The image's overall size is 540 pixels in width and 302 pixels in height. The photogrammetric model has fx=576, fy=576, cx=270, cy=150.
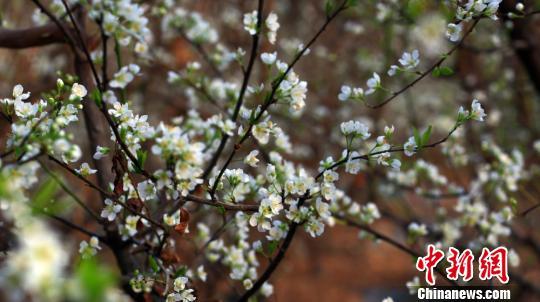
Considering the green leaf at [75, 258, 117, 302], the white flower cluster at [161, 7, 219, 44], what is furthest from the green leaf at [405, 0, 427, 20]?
the green leaf at [75, 258, 117, 302]

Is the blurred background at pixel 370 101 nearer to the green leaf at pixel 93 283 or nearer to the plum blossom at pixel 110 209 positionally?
the plum blossom at pixel 110 209

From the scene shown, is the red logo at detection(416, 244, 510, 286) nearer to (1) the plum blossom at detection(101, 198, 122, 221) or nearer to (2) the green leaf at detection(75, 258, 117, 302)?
(1) the plum blossom at detection(101, 198, 122, 221)

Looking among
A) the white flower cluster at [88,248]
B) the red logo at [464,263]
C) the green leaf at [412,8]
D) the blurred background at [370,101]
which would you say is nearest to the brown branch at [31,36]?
the blurred background at [370,101]

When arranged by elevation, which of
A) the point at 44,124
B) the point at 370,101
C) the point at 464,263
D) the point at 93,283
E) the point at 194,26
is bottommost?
the point at 93,283

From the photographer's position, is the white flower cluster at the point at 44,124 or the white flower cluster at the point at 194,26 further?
the white flower cluster at the point at 194,26

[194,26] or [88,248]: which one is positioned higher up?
[194,26]

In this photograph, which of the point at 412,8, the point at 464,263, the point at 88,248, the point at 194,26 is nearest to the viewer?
the point at 88,248

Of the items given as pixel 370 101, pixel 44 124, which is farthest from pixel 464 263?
pixel 370 101

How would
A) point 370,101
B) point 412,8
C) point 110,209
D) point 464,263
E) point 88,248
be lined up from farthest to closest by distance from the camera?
point 370,101 → point 412,8 → point 464,263 → point 88,248 → point 110,209

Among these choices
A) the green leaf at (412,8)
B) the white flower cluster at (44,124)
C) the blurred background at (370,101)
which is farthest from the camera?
the blurred background at (370,101)

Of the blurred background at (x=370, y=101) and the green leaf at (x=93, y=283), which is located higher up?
the blurred background at (x=370, y=101)

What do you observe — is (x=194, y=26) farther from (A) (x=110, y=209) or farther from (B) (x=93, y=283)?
(B) (x=93, y=283)

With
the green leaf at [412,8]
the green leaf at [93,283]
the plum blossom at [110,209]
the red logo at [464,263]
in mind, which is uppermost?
the green leaf at [412,8]
